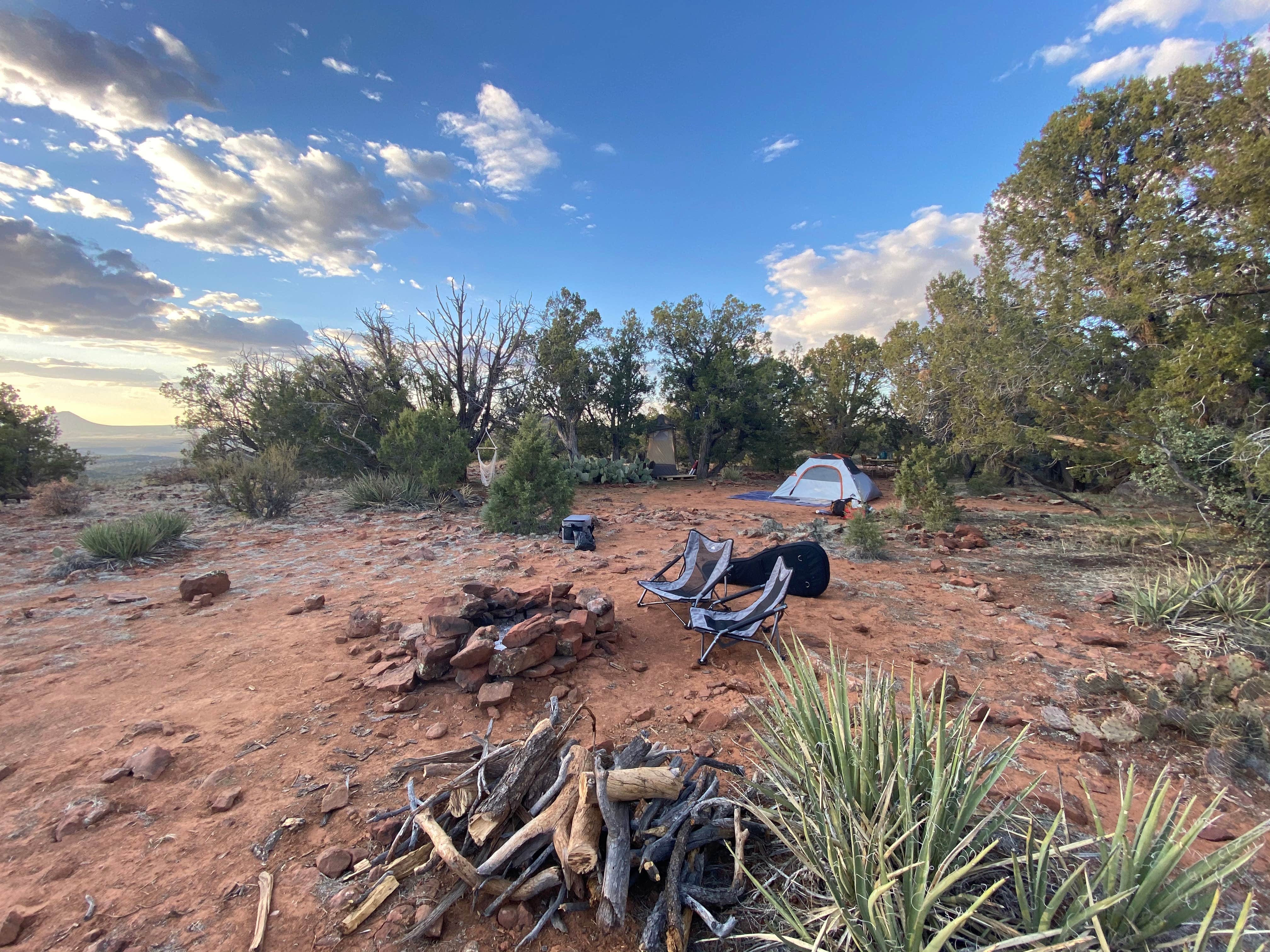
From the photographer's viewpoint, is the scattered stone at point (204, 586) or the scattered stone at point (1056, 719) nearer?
the scattered stone at point (1056, 719)

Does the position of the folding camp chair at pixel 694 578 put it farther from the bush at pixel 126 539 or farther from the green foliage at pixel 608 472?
the green foliage at pixel 608 472

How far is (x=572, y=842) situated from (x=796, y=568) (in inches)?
157

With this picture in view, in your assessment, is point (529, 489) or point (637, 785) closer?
point (637, 785)

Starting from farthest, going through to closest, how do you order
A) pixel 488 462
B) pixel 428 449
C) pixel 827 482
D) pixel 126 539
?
pixel 488 462 < pixel 827 482 < pixel 428 449 < pixel 126 539

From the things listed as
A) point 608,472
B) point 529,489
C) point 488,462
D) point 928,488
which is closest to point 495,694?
point 529,489

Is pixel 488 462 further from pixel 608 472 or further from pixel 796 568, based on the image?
pixel 796 568

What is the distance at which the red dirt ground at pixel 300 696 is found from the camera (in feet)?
6.25

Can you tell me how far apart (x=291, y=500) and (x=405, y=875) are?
33.3 ft

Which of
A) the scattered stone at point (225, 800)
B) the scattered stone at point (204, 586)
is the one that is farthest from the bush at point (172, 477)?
the scattered stone at point (225, 800)

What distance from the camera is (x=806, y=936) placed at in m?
1.33

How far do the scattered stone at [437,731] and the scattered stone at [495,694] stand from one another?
24 centimetres

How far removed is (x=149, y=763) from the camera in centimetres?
254

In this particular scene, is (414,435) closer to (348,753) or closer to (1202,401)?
(348,753)

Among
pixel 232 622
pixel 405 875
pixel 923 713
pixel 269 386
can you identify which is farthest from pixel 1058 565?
pixel 269 386
